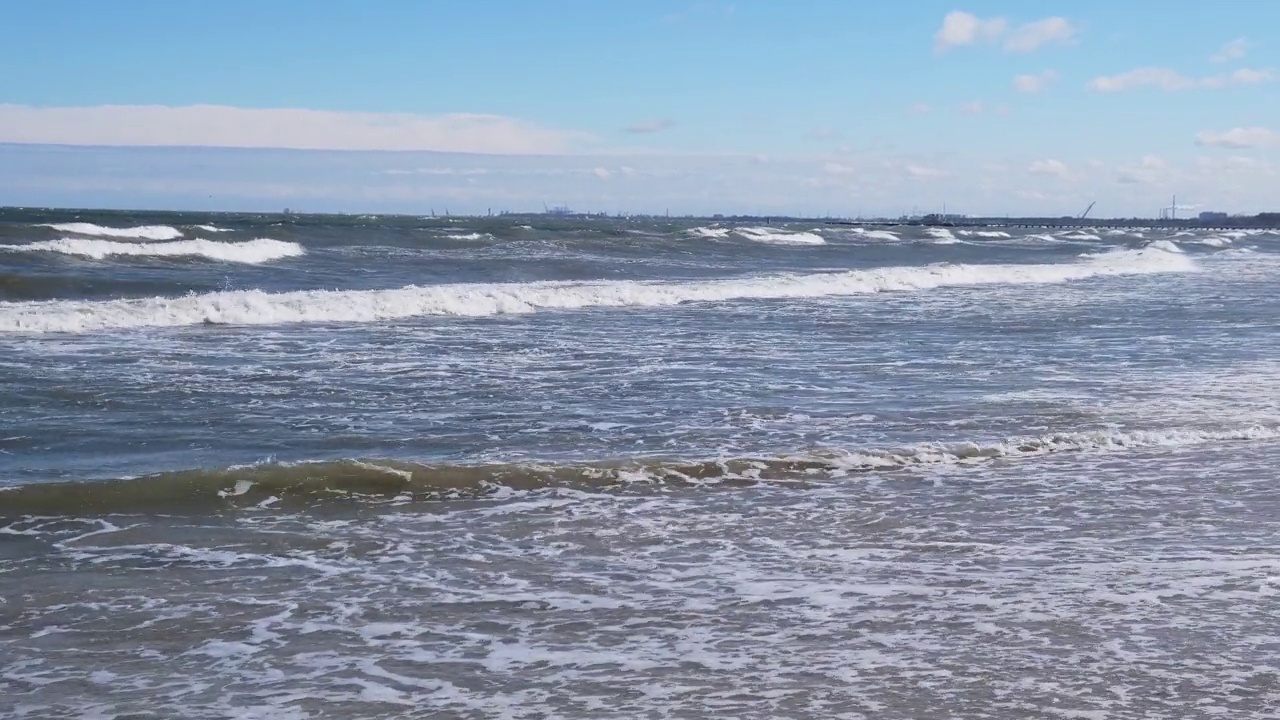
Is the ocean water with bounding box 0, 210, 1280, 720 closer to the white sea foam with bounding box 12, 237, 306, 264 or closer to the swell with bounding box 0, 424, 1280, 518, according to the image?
the swell with bounding box 0, 424, 1280, 518

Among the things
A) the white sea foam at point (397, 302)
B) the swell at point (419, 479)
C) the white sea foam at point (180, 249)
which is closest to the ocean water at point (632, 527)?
the swell at point (419, 479)

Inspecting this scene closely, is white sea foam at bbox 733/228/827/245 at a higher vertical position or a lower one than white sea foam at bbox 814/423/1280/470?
higher

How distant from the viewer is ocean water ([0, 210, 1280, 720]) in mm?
4711

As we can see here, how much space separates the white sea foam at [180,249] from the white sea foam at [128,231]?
239cm

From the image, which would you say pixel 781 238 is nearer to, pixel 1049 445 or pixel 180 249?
pixel 180 249

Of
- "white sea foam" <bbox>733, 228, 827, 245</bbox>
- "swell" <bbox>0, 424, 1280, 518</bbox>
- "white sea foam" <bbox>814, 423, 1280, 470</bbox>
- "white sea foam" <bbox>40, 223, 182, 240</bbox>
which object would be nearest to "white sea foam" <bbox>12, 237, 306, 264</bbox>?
"white sea foam" <bbox>40, 223, 182, 240</bbox>

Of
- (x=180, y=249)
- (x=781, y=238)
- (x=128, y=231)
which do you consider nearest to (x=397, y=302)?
(x=180, y=249)

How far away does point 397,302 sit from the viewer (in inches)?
839

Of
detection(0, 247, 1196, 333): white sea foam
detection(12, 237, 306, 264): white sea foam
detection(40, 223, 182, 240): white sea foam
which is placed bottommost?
detection(0, 247, 1196, 333): white sea foam

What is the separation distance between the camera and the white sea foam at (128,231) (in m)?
39.7

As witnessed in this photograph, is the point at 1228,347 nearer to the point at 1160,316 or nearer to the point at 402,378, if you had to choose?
the point at 1160,316

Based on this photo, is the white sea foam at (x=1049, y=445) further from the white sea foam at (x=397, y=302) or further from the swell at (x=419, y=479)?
the white sea foam at (x=397, y=302)

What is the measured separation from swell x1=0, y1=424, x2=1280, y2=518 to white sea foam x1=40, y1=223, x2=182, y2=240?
113 feet

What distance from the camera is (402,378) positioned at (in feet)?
41.2
